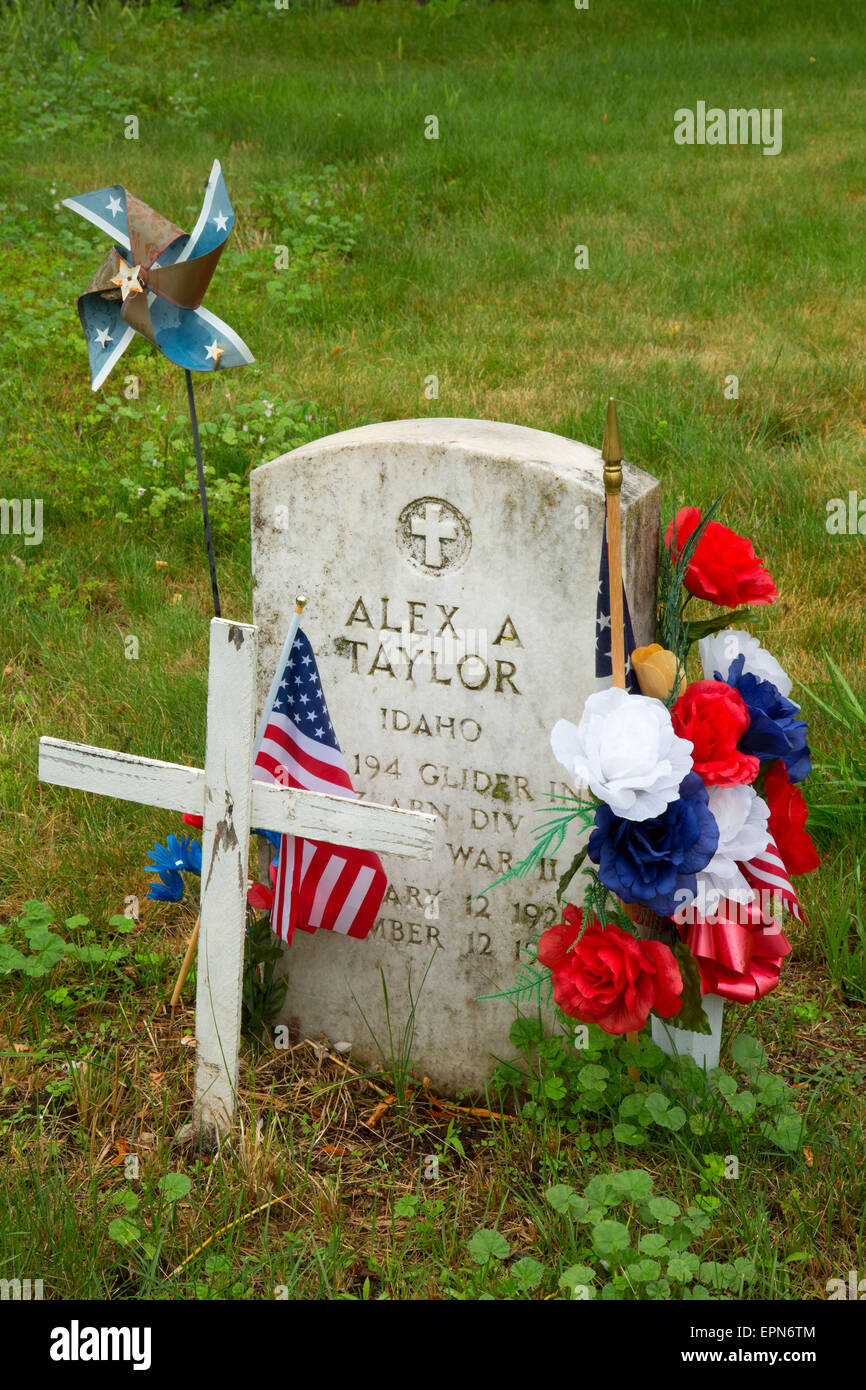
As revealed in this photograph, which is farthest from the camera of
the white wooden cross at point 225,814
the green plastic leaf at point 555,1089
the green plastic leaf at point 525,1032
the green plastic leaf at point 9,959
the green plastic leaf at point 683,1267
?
the green plastic leaf at point 9,959

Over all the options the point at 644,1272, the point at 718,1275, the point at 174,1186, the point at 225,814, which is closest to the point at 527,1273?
the point at 644,1272

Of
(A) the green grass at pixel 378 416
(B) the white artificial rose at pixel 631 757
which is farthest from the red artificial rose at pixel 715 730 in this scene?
(A) the green grass at pixel 378 416

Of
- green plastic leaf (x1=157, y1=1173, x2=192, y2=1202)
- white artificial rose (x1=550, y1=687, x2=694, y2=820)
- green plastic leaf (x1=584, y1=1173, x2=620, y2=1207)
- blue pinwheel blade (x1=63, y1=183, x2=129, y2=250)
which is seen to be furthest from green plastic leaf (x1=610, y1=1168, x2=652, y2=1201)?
blue pinwheel blade (x1=63, y1=183, x2=129, y2=250)

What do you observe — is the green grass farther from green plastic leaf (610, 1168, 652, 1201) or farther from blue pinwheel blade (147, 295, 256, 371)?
blue pinwheel blade (147, 295, 256, 371)

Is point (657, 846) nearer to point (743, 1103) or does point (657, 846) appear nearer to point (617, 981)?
point (617, 981)

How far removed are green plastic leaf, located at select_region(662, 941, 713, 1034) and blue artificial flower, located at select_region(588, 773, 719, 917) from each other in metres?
0.24

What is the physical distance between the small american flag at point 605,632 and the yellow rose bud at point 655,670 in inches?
1.0

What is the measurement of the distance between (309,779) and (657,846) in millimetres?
742

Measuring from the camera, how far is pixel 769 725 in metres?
2.37

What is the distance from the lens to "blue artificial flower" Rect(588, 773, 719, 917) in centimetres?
211

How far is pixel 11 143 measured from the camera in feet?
29.7

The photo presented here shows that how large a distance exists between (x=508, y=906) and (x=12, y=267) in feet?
18.3

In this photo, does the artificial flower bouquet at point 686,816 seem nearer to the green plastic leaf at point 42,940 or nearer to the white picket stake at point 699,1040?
the white picket stake at point 699,1040

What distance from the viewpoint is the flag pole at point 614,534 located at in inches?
82.6
